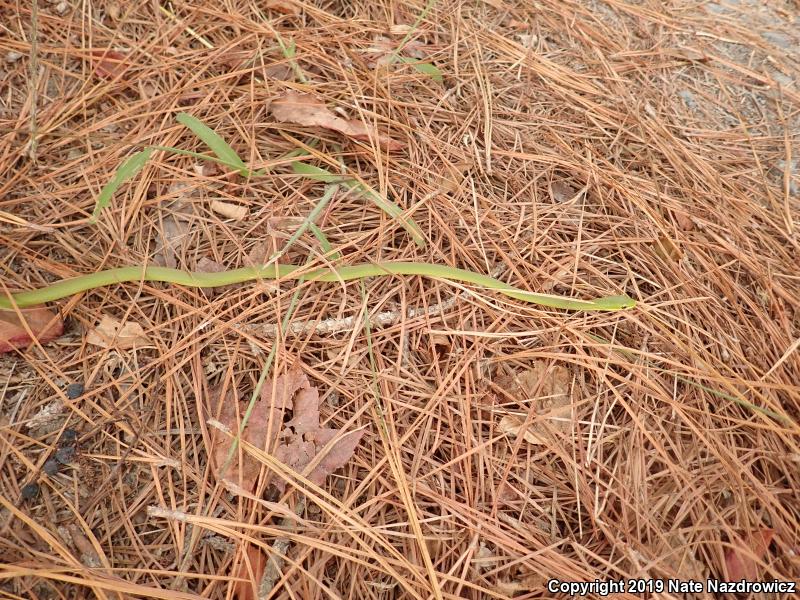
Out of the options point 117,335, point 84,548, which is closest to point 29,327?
point 117,335

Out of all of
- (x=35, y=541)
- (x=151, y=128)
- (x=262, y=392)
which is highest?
(x=151, y=128)

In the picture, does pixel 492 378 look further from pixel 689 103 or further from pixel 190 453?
pixel 689 103

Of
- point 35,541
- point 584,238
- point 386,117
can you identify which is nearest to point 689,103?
point 584,238

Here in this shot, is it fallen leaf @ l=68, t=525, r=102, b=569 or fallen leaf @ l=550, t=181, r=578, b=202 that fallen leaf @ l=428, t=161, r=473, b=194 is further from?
fallen leaf @ l=68, t=525, r=102, b=569

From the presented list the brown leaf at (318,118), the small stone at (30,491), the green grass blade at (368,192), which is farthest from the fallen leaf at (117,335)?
the brown leaf at (318,118)

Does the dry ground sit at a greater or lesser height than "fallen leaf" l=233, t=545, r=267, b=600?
greater

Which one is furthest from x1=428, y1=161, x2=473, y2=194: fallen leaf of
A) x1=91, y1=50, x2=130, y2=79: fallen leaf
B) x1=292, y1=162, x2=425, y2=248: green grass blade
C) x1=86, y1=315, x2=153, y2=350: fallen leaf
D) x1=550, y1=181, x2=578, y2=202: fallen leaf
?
x1=91, y1=50, x2=130, y2=79: fallen leaf

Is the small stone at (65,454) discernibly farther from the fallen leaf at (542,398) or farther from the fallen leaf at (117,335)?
the fallen leaf at (542,398)
